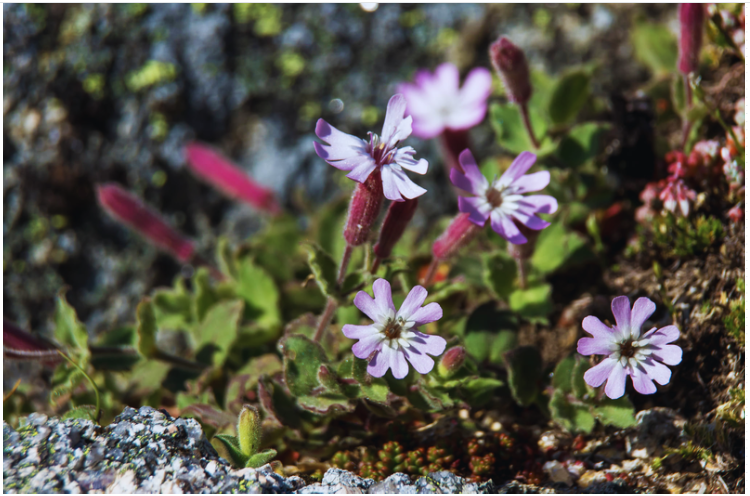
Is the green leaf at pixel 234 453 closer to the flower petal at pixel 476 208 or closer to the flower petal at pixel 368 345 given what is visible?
the flower petal at pixel 368 345

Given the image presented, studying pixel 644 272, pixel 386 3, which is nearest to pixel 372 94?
pixel 386 3

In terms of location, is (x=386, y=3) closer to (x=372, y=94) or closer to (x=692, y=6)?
(x=372, y=94)

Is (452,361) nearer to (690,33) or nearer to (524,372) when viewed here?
(524,372)

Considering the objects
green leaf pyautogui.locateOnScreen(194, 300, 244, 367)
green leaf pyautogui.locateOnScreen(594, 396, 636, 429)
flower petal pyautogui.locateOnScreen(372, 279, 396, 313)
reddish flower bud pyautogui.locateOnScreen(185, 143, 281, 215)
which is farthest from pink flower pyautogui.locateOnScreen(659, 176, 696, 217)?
reddish flower bud pyautogui.locateOnScreen(185, 143, 281, 215)

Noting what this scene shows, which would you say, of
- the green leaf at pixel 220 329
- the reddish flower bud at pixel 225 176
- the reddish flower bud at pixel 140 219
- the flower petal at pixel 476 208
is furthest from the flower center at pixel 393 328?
the reddish flower bud at pixel 225 176

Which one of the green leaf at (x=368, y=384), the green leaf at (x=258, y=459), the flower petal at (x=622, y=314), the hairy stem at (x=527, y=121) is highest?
the hairy stem at (x=527, y=121)

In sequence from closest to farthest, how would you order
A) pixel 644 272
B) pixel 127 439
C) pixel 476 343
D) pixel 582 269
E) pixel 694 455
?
pixel 127 439 < pixel 694 455 < pixel 476 343 < pixel 644 272 < pixel 582 269
